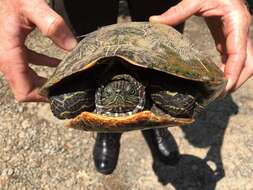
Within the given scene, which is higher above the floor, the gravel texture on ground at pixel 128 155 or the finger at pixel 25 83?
the finger at pixel 25 83

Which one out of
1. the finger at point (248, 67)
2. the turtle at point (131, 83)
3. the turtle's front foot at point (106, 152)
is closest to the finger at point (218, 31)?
the finger at point (248, 67)

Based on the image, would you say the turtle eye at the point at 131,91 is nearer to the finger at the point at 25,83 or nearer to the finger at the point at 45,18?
the finger at the point at 45,18

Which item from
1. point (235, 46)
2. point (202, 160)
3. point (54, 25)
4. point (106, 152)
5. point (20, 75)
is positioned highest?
point (54, 25)

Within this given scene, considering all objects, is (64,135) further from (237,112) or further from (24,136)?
(237,112)

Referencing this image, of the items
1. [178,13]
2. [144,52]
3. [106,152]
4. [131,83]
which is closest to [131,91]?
[131,83]

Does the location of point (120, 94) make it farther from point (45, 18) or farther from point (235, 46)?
point (235, 46)

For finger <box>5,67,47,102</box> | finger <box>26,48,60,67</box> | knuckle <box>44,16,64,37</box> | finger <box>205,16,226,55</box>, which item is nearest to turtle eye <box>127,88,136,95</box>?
knuckle <box>44,16,64,37</box>

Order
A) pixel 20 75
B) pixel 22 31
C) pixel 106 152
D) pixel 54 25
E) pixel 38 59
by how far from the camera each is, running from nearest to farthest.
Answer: pixel 54 25 < pixel 22 31 < pixel 20 75 < pixel 38 59 < pixel 106 152
